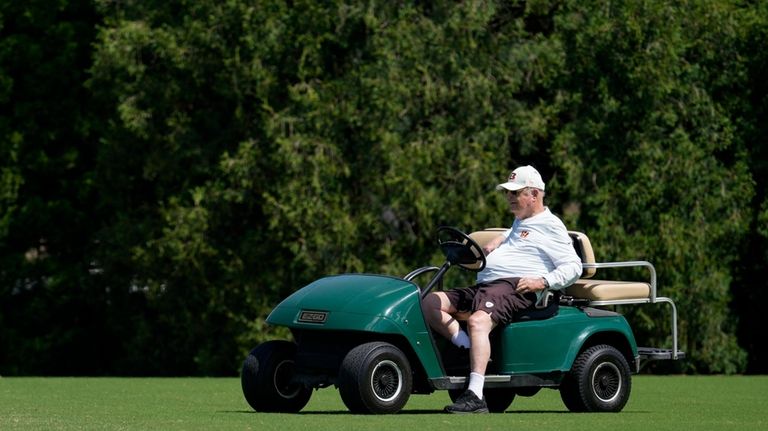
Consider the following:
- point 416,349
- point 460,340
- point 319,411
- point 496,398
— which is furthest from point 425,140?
point 416,349

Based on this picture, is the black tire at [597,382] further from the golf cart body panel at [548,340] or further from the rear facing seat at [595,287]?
the rear facing seat at [595,287]

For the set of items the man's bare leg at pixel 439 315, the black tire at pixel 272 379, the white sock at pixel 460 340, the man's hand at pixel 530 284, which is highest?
the man's hand at pixel 530 284

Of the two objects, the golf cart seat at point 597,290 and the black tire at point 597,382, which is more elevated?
the golf cart seat at point 597,290

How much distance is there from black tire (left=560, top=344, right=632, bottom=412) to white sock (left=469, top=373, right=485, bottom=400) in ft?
3.30

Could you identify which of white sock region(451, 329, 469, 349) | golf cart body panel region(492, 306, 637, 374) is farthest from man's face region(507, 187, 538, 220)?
white sock region(451, 329, 469, 349)

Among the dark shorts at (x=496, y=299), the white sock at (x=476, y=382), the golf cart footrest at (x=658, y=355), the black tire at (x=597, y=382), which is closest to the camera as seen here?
the white sock at (x=476, y=382)

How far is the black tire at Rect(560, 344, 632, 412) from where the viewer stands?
12.3m

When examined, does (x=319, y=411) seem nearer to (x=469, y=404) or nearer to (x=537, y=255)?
(x=469, y=404)

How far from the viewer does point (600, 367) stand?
40.7ft

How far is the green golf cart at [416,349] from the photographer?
11.5 meters

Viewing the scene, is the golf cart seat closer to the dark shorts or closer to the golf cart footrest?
the golf cart footrest

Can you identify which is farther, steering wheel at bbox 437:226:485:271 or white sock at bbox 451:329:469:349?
steering wheel at bbox 437:226:485:271

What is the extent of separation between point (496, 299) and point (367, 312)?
0.99m

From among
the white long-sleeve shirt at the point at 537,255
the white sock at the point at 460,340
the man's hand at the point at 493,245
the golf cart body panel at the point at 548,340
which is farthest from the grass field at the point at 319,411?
the man's hand at the point at 493,245
